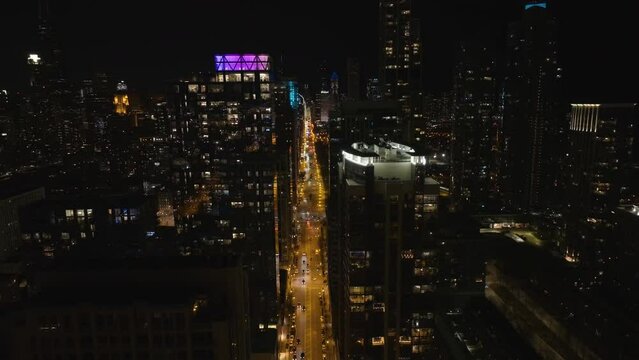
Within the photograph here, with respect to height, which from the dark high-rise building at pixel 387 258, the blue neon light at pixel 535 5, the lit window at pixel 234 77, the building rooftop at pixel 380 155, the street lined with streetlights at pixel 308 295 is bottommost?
the street lined with streetlights at pixel 308 295

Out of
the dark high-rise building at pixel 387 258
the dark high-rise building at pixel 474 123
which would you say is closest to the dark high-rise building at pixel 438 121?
the dark high-rise building at pixel 474 123

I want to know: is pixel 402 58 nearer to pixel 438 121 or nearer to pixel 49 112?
pixel 438 121

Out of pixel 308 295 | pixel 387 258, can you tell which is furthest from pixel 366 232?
pixel 308 295

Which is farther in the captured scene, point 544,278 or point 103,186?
point 103,186

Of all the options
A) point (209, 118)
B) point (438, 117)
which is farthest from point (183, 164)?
point (438, 117)

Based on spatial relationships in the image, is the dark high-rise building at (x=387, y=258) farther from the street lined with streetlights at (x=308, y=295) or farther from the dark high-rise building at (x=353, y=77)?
the dark high-rise building at (x=353, y=77)

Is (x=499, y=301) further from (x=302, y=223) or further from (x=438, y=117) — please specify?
(x=438, y=117)

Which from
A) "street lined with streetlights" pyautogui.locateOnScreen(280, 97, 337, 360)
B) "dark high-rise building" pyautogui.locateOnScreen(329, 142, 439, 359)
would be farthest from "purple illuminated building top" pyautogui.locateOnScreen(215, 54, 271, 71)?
"street lined with streetlights" pyautogui.locateOnScreen(280, 97, 337, 360)
